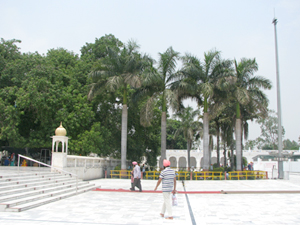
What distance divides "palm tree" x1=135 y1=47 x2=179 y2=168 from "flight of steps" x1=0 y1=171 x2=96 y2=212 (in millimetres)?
10814

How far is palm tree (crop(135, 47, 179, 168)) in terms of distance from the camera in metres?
25.9

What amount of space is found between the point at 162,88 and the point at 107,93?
5.90 meters

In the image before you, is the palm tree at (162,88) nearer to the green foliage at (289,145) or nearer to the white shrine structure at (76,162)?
the white shrine structure at (76,162)

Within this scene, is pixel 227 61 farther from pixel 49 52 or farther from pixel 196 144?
pixel 196 144

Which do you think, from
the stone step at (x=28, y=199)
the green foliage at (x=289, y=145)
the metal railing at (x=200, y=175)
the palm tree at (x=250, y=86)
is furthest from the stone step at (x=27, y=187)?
the green foliage at (x=289, y=145)

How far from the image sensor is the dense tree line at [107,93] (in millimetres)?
25203

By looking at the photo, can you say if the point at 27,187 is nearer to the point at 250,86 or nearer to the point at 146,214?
the point at 146,214

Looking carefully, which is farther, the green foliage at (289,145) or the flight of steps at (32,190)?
the green foliage at (289,145)

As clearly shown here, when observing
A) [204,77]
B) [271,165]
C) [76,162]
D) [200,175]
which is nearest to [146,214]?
[76,162]

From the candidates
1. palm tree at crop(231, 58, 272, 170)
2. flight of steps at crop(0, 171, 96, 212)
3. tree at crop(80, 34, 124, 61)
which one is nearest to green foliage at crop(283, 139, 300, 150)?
palm tree at crop(231, 58, 272, 170)

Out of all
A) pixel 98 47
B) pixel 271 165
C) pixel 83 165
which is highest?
pixel 98 47

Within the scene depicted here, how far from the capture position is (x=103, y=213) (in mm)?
9258

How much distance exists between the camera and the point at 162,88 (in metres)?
28.0

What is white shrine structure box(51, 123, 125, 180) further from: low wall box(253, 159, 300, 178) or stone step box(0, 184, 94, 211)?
low wall box(253, 159, 300, 178)
